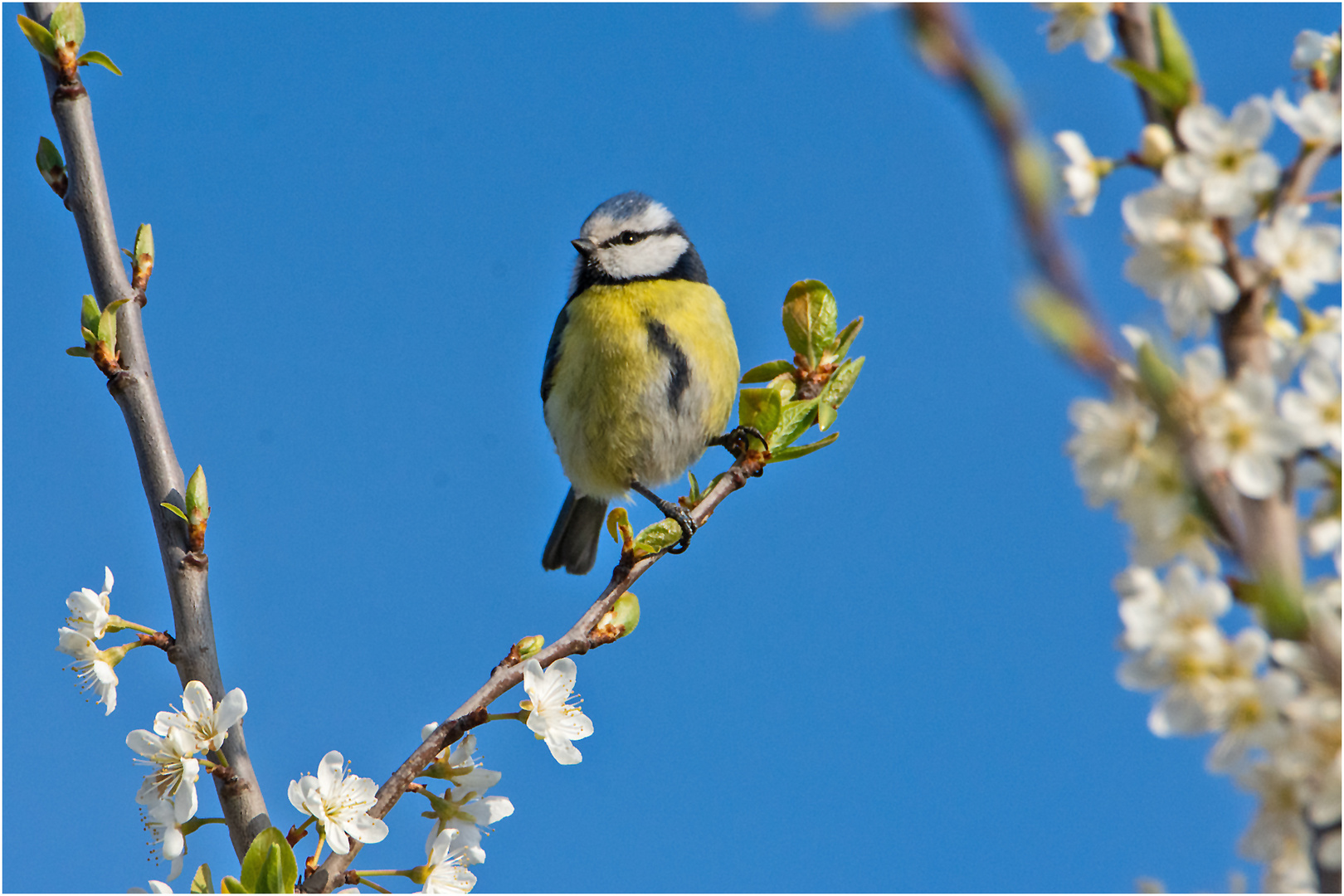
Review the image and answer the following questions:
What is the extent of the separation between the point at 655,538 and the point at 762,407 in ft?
1.16

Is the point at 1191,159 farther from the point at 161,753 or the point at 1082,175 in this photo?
the point at 161,753

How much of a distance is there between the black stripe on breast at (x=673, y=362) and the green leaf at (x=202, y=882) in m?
2.61

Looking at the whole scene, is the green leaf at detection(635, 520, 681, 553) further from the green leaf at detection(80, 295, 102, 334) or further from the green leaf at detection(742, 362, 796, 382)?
the green leaf at detection(80, 295, 102, 334)

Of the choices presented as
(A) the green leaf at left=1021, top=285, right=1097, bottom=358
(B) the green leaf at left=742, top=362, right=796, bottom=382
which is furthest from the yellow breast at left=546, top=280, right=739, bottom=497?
(A) the green leaf at left=1021, top=285, right=1097, bottom=358

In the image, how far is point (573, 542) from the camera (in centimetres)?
484

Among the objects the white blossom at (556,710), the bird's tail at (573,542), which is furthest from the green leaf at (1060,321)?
the bird's tail at (573,542)

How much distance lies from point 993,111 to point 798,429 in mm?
1722

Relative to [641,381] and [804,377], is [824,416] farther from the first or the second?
[641,381]

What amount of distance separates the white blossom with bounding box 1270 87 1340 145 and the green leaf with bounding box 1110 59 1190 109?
8 centimetres

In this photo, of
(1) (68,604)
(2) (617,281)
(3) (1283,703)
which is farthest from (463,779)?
(2) (617,281)

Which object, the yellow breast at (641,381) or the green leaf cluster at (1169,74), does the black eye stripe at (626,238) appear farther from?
the green leaf cluster at (1169,74)

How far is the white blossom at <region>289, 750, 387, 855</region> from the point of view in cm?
168

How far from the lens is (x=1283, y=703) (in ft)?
2.95

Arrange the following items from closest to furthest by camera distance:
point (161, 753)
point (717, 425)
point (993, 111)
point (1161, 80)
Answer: point (993, 111) < point (1161, 80) < point (161, 753) < point (717, 425)
